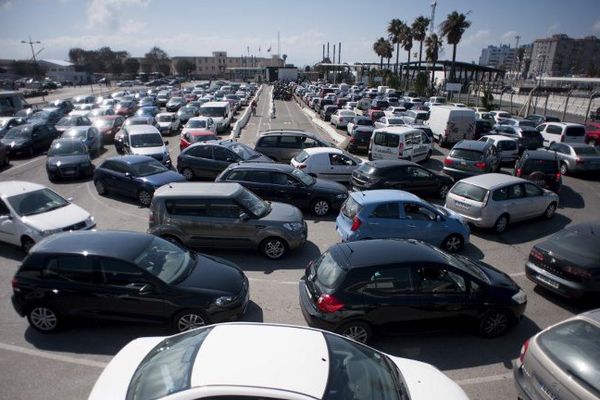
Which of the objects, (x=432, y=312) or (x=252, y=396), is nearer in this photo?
(x=252, y=396)

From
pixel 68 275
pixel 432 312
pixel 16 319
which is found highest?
pixel 68 275

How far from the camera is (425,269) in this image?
604 centimetres

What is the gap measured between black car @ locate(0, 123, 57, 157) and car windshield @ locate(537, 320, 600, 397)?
23916mm

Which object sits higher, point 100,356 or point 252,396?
point 252,396

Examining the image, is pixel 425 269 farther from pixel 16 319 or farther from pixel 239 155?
pixel 239 155

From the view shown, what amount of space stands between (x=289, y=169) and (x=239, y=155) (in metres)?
3.69

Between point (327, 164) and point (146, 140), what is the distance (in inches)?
335

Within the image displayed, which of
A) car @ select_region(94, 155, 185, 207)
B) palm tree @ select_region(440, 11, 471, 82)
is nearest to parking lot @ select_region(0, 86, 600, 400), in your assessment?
car @ select_region(94, 155, 185, 207)

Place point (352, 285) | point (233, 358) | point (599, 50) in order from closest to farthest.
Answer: point (233, 358), point (352, 285), point (599, 50)

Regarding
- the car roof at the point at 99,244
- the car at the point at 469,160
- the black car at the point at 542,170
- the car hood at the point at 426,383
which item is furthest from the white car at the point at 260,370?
the black car at the point at 542,170

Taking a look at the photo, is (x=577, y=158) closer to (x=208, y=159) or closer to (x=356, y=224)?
(x=356, y=224)

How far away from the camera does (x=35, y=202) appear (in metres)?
Result: 9.53

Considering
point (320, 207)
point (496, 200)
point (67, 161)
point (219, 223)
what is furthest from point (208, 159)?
point (496, 200)

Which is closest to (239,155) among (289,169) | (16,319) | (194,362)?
(289,169)
